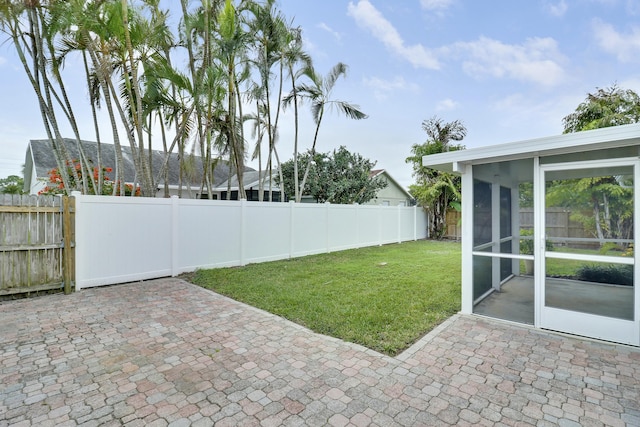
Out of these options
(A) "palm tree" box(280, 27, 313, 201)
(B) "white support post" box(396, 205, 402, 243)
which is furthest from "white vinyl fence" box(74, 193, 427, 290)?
(A) "palm tree" box(280, 27, 313, 201)

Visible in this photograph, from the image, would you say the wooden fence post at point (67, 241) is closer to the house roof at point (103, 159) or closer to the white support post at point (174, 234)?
the white support post at point (174, 234)

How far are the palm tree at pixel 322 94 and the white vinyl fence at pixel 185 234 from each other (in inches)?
138

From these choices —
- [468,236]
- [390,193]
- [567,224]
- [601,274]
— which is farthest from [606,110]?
[390,193]

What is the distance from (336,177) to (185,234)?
8.02 meters

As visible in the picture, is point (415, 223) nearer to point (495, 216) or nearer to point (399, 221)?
point (399, 221)

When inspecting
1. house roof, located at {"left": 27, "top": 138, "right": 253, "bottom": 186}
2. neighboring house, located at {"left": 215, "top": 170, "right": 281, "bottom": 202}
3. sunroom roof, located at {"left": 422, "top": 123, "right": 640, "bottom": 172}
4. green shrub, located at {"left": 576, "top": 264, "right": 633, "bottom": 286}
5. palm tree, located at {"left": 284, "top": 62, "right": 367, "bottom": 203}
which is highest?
palm tree, located at {"left": 284, "top": 62, "right": 367, "bottom": 203}

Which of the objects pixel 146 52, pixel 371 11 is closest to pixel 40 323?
pixel 146 52

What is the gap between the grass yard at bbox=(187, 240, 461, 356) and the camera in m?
4.05

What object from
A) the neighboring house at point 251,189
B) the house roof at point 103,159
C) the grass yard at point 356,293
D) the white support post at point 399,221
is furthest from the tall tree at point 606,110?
the house roof at point 103,159

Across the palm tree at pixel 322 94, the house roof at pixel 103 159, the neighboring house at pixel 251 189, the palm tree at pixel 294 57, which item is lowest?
the neighboring house at pixel 251 189

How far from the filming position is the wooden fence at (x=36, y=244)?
17.2 feet

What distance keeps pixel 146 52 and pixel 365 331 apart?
7501 mm

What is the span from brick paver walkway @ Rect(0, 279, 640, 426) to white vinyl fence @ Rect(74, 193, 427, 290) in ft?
6.32

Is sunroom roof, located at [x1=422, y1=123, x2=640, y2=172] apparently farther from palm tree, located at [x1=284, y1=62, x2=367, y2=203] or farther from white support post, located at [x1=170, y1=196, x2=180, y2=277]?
palm tree, located at [x1=284, y1=62, x2=367, y2=203]
